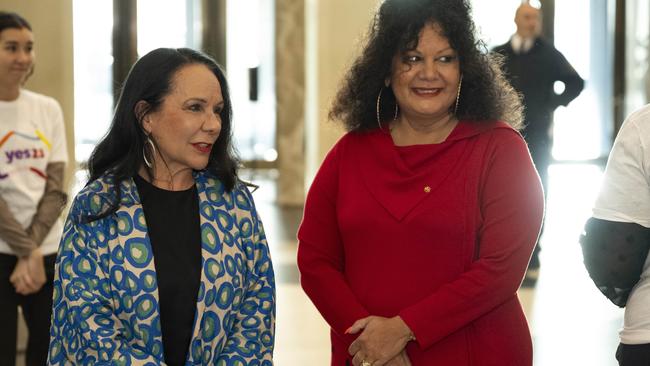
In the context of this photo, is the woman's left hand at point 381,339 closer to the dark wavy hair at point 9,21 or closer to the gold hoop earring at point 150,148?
the gold hoop earring at point 150,148

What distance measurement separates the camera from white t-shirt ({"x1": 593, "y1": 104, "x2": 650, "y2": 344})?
81.9 inches

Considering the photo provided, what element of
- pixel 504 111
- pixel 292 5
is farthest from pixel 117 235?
pixel 292 5

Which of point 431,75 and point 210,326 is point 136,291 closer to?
point 210,326

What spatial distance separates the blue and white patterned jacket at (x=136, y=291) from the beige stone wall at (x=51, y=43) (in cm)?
369

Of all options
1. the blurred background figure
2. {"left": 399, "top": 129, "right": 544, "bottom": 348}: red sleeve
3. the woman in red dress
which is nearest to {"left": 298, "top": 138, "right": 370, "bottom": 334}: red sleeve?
the woman in red dress

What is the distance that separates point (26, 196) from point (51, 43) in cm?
232

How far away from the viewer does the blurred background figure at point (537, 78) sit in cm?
683

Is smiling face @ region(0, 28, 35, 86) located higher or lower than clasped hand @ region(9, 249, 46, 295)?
higher

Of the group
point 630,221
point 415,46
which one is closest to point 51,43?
point 415,46

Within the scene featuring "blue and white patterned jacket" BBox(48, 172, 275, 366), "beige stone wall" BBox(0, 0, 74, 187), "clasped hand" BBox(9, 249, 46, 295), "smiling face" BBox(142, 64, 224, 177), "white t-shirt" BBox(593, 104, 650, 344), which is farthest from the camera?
"beige stone wall" BBox(0, 0, 74, 187)

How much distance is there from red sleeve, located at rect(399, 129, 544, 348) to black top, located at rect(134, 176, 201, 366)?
54cm

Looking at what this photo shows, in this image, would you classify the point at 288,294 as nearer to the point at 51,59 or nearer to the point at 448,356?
the point at 51,59

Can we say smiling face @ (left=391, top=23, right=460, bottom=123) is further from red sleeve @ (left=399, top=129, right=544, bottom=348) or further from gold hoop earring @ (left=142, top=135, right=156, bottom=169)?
gold hoop earring @ (left=142, top=135, right=156, bottom=169)

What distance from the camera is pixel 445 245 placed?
2.43 metres
